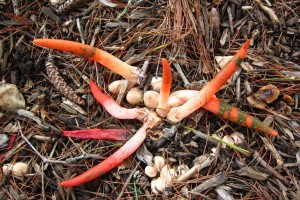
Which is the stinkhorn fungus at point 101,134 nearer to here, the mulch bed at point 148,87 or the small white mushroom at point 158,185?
the mulch bed at point 148,87

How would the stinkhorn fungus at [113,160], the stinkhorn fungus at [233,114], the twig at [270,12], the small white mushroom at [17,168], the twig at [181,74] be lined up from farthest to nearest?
1. the twig at [270,12]
2. the twig at [181,74]
3. the small white mushroom at [17,168]
4. the stinkhorn fungus at [233,114]
5. the stinkhorn fungus at [113,160]

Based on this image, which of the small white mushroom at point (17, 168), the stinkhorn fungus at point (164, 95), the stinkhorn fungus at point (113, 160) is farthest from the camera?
the small white mushroom at point (17, 168)

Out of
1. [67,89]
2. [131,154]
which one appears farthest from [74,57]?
[131,154]

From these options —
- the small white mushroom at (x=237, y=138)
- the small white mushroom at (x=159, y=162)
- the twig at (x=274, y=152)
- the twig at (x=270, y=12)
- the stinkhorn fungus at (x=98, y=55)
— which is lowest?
the small white mushroom at (x=159, y=162)

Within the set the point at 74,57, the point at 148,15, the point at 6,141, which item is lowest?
the point at 6,141

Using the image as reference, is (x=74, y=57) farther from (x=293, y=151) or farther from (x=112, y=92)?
(x=293, y=151)

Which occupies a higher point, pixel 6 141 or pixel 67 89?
pixel 67 89

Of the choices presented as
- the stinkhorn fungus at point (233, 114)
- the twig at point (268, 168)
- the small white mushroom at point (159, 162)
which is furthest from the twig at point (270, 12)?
the small white mushroom at point (159, 162)

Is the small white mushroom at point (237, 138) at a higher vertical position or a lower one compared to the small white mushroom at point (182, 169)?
higher
